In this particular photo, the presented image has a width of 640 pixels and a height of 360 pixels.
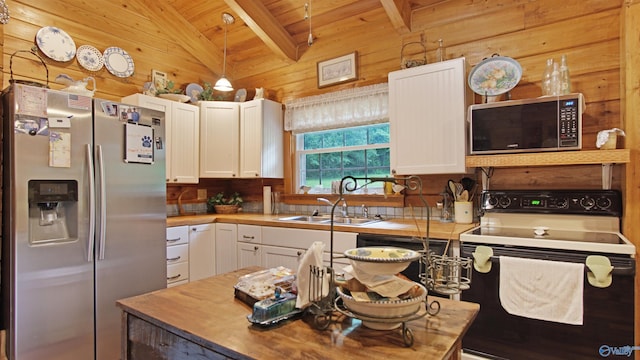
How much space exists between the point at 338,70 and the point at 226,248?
201cm

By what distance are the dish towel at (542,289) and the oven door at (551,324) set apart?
37mm

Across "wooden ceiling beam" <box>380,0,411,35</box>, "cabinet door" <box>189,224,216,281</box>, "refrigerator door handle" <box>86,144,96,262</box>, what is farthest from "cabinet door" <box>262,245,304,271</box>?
"wooden ceiling beam" <box>380,0,411,35</box>

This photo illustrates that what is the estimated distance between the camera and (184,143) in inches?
139

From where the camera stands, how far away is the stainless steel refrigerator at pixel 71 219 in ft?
6.54

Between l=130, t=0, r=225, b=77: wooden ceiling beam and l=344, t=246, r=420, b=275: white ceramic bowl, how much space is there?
3736mm

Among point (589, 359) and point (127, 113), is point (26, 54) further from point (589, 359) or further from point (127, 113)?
point (589, 359)

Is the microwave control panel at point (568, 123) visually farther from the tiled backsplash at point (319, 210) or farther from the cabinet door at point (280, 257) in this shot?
the cabinet door at point (280, 257)

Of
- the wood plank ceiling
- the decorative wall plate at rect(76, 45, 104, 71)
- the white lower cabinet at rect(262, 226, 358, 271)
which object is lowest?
the white lower cabinet at rect(262, 226, 358, 271)

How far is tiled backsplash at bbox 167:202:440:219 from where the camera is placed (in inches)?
118

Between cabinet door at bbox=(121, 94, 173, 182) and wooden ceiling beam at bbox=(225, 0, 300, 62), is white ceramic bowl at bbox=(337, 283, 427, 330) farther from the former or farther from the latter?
wooden ceiling beam at bbox=(225, 0, 300, 62)

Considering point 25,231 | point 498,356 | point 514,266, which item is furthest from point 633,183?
point 25,231

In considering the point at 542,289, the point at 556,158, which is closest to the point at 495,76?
the point at 556,158

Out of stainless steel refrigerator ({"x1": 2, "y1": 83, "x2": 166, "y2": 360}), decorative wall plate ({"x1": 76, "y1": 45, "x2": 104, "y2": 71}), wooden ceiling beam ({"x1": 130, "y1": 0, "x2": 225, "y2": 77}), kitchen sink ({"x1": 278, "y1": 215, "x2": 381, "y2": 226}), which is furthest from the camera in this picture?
wooden ceiling beam ({"x1": 130, "y1": 0, "x2": 225, "y2": 77})

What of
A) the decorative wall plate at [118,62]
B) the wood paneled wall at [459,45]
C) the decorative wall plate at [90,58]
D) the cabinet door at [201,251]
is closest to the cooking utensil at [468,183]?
the wood paneled wall at [459,45]
